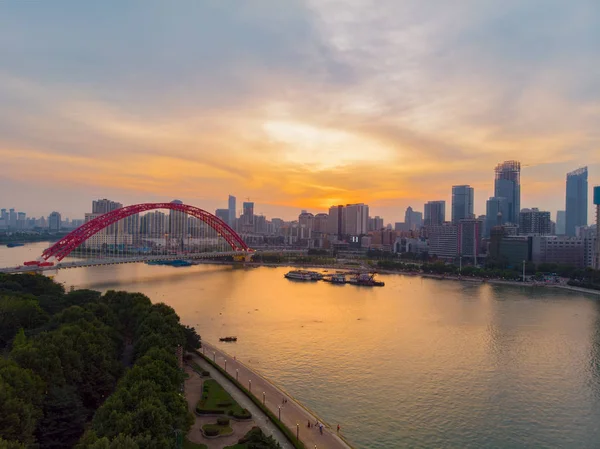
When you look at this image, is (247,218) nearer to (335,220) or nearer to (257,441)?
(335,220)

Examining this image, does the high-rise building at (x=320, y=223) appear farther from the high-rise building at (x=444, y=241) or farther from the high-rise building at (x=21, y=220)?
the high-rise building at (x=21, y=220)

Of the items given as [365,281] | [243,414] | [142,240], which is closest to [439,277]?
[365,281]

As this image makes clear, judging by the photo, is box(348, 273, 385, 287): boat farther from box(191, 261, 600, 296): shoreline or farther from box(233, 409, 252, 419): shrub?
box(233, 409, 252, 419): shrub

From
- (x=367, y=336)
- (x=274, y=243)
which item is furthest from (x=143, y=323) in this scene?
(x=274, y=243)

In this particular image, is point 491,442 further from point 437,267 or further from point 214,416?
point 437,267

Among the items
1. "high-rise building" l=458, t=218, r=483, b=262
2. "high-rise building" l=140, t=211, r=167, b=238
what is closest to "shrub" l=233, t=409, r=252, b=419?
"high-rise building" l=458, t=218, r=483, b=262

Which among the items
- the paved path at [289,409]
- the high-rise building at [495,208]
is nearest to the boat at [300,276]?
the paved path at [289,409]
